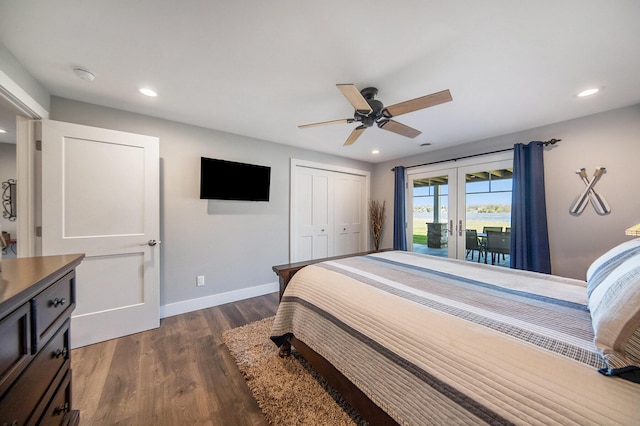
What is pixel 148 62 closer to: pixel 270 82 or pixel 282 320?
pixel 270 82

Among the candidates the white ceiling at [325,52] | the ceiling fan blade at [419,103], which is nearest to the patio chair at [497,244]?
the white ceiling at [325,52]

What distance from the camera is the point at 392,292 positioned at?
1.39 meters

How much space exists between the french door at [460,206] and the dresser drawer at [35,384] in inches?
172

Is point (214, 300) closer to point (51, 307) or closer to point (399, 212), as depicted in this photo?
point (51, 307)

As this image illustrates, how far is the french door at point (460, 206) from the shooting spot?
3.24 meters

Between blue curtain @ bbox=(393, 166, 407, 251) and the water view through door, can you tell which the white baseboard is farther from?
the water view through door

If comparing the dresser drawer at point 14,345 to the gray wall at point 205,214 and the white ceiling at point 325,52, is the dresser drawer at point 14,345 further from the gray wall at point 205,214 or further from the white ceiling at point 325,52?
the gray wall at point 205,214

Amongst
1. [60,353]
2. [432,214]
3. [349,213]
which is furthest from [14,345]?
[432,214]

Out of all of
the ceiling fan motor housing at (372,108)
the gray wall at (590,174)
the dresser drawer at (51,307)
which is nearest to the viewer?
the dresser drawer at (51,307)

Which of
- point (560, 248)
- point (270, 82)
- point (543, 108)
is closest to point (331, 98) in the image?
point (270, 82)

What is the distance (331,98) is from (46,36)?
6.54 ft

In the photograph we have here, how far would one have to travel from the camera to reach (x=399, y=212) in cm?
427

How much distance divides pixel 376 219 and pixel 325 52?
3565 millimetres

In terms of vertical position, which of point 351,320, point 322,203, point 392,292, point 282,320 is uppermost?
point 322,203
